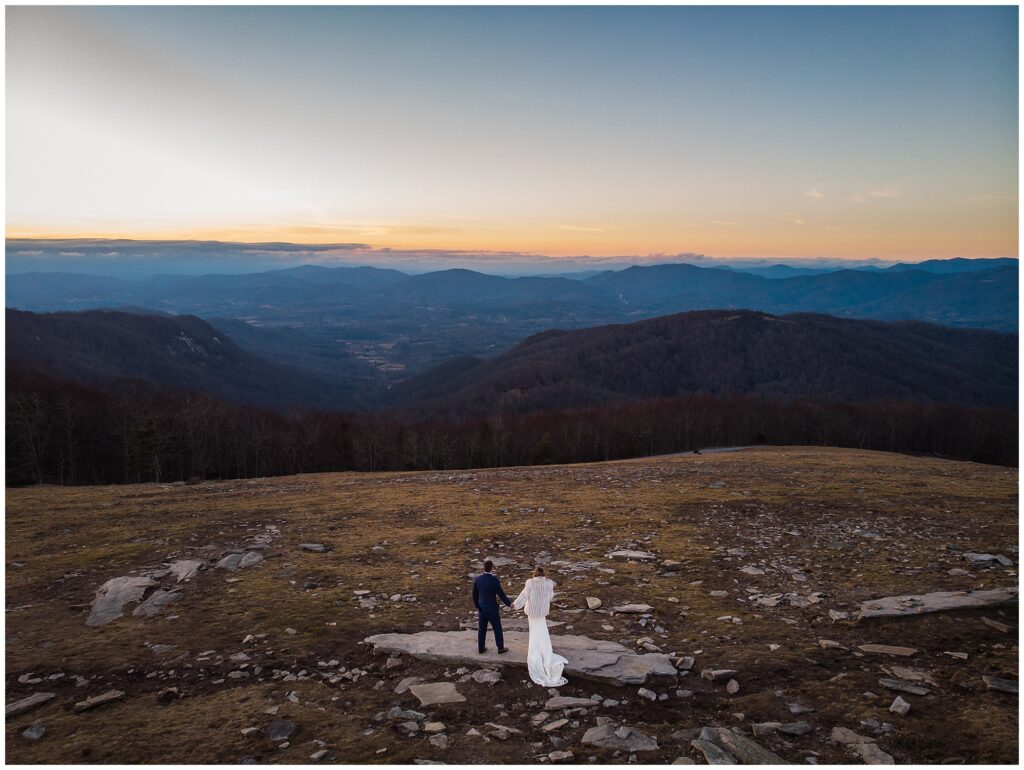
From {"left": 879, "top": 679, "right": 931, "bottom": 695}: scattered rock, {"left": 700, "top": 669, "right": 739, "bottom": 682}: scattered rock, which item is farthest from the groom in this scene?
{"left": 879, "top": 679, "right": 931, "bottom": 695}: scattered rock

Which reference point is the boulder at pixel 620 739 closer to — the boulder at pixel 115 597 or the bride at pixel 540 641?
the bride at pixel 540 641

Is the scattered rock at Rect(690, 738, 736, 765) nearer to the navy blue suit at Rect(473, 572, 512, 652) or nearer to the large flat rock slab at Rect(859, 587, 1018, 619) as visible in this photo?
the navy blue suit at Rect(473, 572, 512, 652)

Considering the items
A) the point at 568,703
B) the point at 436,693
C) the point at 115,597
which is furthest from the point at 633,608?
the point at 115,597

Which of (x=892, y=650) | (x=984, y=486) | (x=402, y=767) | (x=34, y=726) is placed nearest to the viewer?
(x=402, y=767)

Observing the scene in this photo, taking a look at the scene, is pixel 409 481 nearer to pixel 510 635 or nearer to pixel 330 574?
pixel 330 574

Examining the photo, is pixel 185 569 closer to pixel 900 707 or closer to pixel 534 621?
pixel 534 621

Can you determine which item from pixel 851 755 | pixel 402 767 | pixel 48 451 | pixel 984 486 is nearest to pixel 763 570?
pixel 851 755

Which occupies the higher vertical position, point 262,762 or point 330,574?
point 262,762
